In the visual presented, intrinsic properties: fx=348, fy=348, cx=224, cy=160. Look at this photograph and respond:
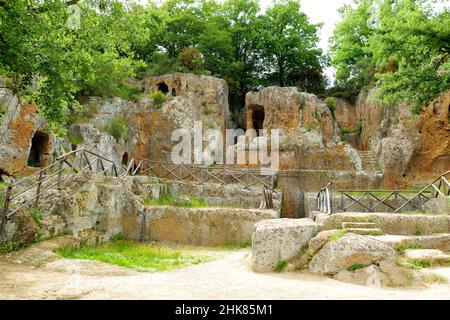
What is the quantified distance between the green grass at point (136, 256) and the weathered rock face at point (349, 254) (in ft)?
10.2

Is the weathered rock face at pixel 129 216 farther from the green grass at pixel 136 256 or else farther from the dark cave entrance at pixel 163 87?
the dark cave entrance at pixel 163 87

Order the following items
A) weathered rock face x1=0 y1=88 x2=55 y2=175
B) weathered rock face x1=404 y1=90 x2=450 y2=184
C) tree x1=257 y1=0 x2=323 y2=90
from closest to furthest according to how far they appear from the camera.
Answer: weathered rock face x1=0 y1=88 x2=55 y2=175, weathered rock face x1=404 y1=90 x2=450 y2=184, tree x1=257 y1=0 x2=323 y2=90

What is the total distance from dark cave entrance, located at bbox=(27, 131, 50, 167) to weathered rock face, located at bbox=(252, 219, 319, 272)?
12743 millimetres

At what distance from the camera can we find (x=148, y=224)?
37.1 ft

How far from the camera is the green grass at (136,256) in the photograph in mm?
7660

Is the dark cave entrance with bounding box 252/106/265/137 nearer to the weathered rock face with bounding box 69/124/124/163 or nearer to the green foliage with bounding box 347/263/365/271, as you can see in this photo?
the weathered rock face with bounding box 69/124/124/163

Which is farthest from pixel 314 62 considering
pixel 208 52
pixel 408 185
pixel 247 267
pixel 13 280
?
pixel 13 280

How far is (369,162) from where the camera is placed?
20.8m

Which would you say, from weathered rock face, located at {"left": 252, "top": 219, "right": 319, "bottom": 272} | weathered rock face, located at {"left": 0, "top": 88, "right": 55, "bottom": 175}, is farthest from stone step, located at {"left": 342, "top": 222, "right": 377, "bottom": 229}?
weathered rock face, located at {"left": 0, "top": 88, "right": 55, "bottom": 175}

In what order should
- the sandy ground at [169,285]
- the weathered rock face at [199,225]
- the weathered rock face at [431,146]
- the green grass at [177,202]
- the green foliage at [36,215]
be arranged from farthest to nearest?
the weathered rock face at [431,146]
the green grass at [177,202]
the weathered rock face at [199,225]
the green foliage at [36,215]
the sandy ground at [169,285]

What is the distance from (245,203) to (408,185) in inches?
402

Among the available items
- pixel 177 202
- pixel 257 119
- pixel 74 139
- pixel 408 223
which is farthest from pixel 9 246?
pixel 257 119

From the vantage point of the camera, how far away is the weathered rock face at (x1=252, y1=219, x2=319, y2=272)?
7.06 meters

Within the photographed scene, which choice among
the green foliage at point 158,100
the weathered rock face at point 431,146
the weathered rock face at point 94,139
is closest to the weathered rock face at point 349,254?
the weathered rock face at point 431,146
